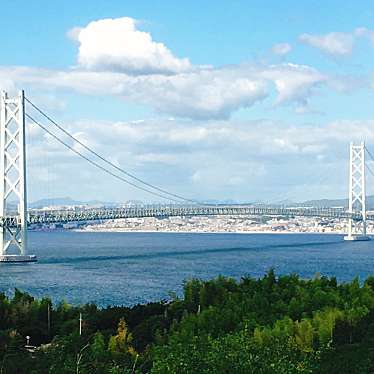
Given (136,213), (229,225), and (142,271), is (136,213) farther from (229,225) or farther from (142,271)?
(229,225)

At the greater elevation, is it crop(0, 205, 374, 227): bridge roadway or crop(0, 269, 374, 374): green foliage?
crop(0, 205, 374, 227): bridge roadway

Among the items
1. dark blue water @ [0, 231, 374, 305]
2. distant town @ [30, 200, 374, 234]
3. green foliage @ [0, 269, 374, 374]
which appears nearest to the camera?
green foliage @ [0, 269, 374, 374]

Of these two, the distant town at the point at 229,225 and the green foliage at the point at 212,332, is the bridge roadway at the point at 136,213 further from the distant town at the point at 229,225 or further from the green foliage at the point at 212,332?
the distant town at the point at 229,225

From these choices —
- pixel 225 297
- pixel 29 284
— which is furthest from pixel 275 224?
pixel 225 297

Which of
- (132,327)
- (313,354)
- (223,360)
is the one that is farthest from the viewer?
(132,327)

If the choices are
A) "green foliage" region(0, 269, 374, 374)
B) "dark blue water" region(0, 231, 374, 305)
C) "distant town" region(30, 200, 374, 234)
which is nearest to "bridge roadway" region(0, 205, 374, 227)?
"dark blue water" region(0, 231, 374, 305)

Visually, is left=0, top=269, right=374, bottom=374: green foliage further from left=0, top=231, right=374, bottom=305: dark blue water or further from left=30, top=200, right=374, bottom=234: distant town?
left=30, top=200, right=374, bottom=234: distant town

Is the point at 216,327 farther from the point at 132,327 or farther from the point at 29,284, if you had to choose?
the point at 29,284

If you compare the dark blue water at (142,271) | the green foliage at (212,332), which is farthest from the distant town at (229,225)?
the green foliage at (212,332)

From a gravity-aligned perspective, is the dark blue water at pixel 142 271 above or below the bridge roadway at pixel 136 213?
below

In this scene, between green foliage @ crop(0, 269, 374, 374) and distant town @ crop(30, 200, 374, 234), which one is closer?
green foliage @ crop(0, 269, 374, 374)

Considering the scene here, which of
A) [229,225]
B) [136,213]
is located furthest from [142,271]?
[229,225]
